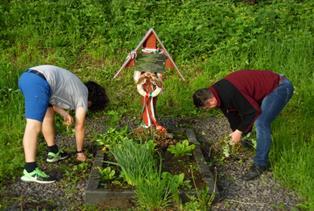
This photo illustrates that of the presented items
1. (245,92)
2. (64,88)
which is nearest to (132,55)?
(64,88)

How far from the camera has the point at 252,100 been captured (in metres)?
4.92

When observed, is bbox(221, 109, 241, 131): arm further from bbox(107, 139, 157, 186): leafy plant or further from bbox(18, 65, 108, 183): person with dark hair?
bbox(18, 65, 108, 183): person with dark hair

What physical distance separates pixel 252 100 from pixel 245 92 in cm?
11

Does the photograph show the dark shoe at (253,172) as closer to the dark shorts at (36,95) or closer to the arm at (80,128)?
the arm at (80,128)

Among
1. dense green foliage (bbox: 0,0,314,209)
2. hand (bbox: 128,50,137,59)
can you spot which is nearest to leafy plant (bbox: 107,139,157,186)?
hand (bbox: 128,50,137,59)

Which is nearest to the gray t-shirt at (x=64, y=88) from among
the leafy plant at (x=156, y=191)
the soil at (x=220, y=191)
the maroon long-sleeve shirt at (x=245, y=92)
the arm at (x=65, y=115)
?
the arm at (x=65, y=115)

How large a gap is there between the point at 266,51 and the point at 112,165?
4.52m

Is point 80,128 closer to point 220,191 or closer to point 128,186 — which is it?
point 128,186

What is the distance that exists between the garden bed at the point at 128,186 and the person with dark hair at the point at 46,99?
0.51 meters

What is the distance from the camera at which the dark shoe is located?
16.7 feet

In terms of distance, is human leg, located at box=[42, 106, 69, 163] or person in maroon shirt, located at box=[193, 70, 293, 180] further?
human leg, located at box=[42, 106, 69, 163]

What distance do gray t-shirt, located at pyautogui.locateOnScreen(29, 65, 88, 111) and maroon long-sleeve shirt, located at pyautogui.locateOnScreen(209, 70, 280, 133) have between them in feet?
4.11

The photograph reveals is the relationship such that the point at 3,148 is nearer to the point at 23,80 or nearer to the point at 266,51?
the point at 23,80

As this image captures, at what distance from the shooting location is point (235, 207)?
455 cm
